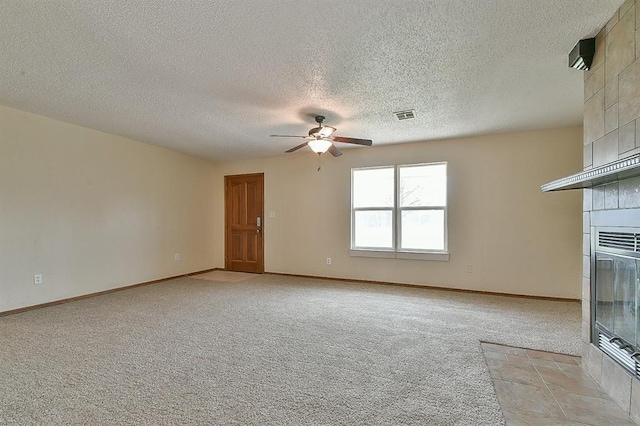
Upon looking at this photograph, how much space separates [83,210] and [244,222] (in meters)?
2.78

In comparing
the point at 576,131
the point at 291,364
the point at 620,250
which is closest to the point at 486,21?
the point at 620,250

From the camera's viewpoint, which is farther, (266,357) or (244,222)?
(244,222)

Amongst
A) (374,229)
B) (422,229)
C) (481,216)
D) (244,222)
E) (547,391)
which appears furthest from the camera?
(244,222)

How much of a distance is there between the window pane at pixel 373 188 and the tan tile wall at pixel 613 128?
3031 millimetres

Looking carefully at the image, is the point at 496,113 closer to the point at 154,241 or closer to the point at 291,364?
the point at 291,364

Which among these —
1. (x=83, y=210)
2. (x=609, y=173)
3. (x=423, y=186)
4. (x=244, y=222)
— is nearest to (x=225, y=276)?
(x=244, y=222)

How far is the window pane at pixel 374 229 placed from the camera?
5164 mm

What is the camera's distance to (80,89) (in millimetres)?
2967

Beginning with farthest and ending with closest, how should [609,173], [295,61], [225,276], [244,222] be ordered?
[244,222] < [225,276] < [295,61] < [609,173]

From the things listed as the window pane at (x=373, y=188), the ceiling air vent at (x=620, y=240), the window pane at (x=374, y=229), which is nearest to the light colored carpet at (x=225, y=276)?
the window pane at (x=374, y=229)

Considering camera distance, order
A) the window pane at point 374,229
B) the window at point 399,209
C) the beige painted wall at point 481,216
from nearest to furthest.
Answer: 1. the beige painted wall at point 481,216
2. the window at point 399,209
3. the window pane at point 374,229

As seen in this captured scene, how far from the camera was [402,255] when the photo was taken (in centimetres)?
498

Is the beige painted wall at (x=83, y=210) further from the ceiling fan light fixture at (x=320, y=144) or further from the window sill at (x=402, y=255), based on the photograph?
the window sill at (x=402, y=255)

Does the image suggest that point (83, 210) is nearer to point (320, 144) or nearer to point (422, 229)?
point (320, 144)
